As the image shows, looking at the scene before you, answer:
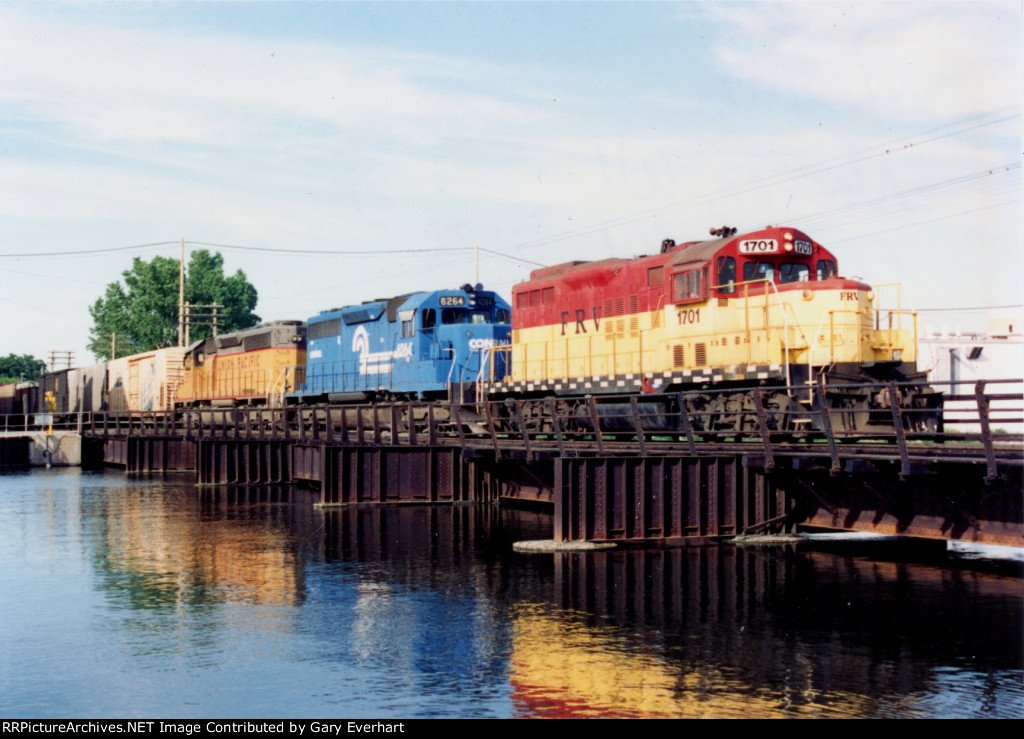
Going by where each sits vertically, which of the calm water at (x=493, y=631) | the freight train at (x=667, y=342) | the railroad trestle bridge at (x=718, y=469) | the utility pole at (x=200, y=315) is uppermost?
the utility pole at (x=200, y=315)

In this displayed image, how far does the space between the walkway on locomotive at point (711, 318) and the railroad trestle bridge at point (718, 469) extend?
873 mm

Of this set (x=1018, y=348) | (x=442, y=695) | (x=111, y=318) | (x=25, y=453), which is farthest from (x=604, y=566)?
(x=111, y=318)

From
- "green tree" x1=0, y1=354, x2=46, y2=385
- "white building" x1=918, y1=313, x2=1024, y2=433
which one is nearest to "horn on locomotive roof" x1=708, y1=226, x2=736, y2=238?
"white building" x1=918, y1=313, x2=1024, y2=433

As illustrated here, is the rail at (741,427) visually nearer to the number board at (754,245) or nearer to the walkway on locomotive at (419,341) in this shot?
the walkway on locomotive at (419,341)

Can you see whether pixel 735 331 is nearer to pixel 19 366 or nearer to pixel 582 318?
pixel 582 318

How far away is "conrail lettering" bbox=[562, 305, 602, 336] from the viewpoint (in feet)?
92.3

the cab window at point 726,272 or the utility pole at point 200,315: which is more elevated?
the utility pole at point 200,315

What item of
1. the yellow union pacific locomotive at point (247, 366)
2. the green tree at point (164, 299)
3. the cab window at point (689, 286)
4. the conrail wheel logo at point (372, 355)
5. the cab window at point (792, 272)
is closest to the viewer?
the cab window at point (792, 272)

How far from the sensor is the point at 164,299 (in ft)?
360

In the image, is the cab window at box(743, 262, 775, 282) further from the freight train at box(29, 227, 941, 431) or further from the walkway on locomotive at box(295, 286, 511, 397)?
the walkway on locomotive at box(295, 286, 511, 397)

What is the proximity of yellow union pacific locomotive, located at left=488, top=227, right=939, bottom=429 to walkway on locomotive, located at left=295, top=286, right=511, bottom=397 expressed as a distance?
4.98m

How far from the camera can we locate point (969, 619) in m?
14.3

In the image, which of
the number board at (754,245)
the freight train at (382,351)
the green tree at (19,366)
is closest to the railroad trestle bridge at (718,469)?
the freight train at (382,351)

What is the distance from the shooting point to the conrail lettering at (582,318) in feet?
92.3
